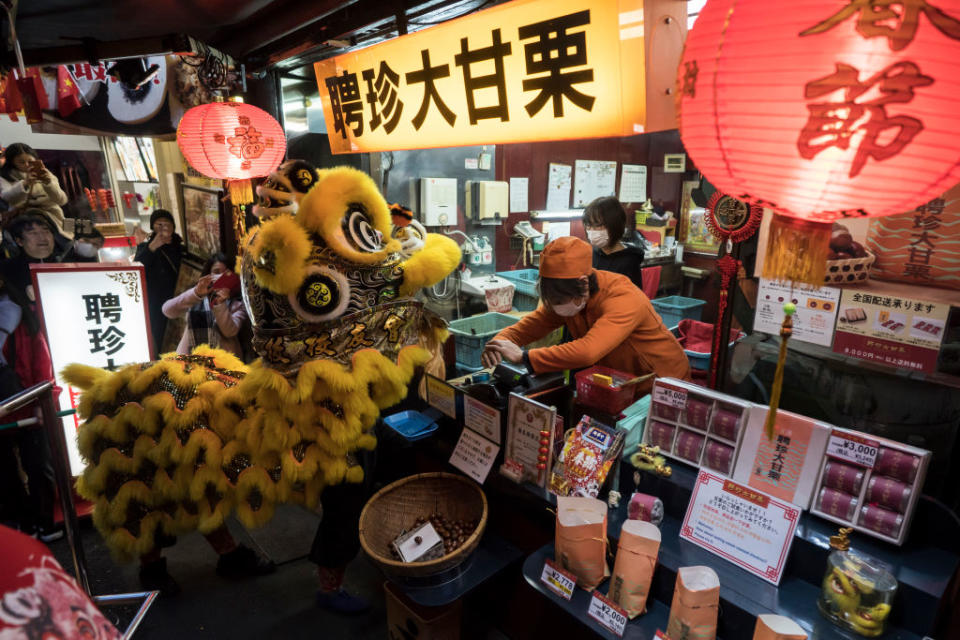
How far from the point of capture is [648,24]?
6.12 feet

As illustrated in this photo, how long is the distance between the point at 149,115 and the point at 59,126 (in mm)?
872

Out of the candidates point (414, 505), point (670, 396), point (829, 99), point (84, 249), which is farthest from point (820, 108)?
point (84, 249)

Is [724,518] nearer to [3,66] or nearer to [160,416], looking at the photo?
[160,416]

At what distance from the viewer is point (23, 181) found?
5.44m

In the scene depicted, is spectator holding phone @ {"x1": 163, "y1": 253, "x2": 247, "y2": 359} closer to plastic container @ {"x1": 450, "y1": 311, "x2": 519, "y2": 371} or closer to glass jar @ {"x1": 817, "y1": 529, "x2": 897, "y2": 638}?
plastic container @ {"x1": 450, "y1": 311, "x2": 519, "y2": 371}

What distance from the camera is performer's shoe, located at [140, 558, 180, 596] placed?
3.37 metres

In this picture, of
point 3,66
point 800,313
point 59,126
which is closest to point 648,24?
point 800,313

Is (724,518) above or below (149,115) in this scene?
below

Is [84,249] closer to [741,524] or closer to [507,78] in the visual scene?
[507,78]

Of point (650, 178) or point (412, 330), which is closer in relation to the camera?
point (412, 330)

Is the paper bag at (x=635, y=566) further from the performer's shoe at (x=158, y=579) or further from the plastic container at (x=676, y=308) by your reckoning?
the plastic container at (x=676, y=308)

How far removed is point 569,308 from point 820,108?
2.13 m

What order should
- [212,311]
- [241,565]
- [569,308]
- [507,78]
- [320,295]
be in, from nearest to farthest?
[320,295] → [507,78] → [569,308] → [241,565] → [212,311]

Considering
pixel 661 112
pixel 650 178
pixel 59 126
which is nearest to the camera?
pixel 661 112
